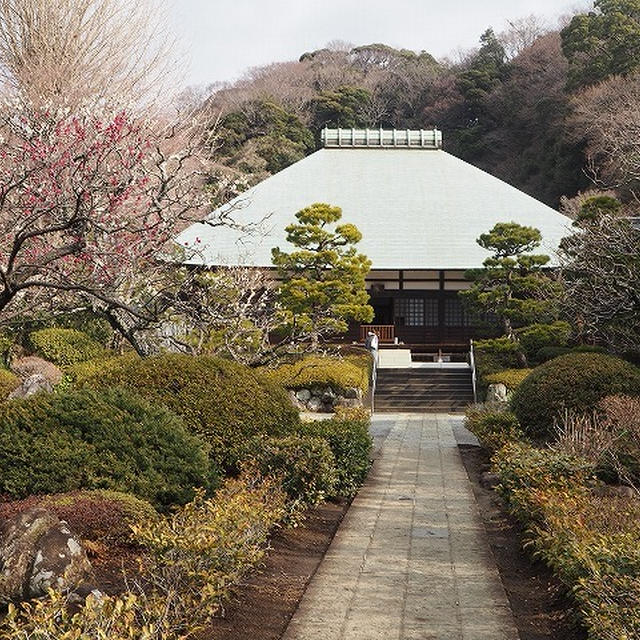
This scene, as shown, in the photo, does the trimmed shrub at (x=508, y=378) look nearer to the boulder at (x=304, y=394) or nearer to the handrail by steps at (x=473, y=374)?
the handrail by steps at (x=473, y=374)

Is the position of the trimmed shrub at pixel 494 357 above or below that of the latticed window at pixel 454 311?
below

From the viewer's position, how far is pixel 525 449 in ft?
31.9

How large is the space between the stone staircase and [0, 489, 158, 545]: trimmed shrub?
17.4 meters

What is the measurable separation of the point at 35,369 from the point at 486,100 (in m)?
42.1

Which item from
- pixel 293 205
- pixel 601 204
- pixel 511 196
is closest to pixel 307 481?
pixel 601 204

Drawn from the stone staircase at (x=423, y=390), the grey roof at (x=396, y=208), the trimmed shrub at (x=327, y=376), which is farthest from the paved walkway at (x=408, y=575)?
the grey roof at (x=396, y=208)

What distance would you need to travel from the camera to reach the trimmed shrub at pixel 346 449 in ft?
32.6

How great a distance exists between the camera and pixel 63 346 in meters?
22.2

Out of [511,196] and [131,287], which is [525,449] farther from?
[511,196]

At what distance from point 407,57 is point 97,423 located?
66870mm

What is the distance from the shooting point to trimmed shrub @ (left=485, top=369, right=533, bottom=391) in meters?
22.4

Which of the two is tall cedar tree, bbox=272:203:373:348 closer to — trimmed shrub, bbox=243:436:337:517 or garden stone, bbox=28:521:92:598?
trimmed shrub, bbox=243:436:337:517

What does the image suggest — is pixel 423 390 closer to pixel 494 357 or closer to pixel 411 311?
pixel 494 357

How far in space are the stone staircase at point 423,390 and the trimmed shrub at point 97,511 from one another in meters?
17.4
